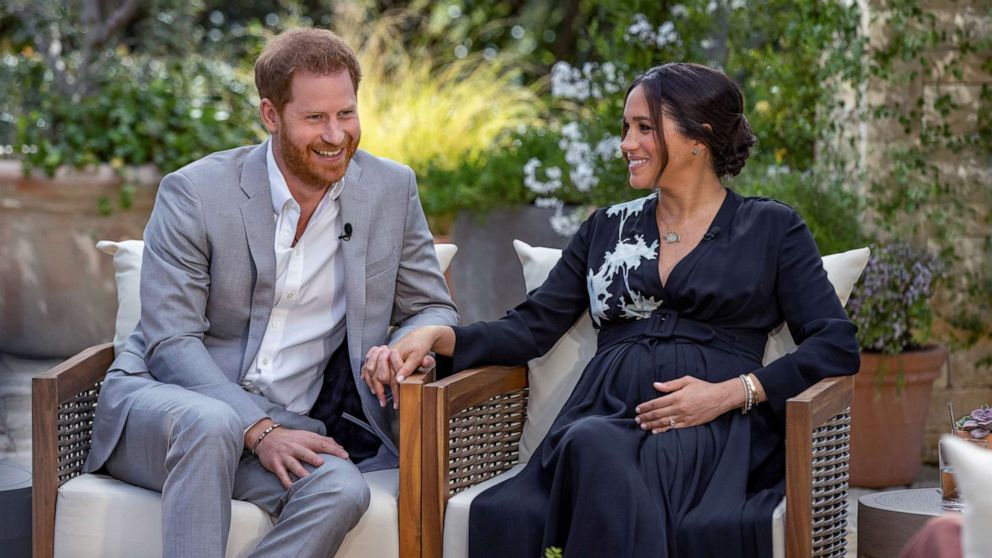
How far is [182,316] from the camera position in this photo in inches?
120

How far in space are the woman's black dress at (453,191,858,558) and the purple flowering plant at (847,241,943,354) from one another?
1518mm

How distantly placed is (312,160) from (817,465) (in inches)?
52.9

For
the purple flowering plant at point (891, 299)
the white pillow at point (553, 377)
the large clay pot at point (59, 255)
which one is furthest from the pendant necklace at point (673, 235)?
the large clay pot at point (59, 255)

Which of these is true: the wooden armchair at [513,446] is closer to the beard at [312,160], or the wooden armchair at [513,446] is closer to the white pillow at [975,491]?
the beard at [312,160]

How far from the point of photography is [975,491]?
1.76 meters

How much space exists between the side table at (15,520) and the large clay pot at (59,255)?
3677mm

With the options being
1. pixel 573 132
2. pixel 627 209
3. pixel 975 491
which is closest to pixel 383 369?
pixel 627 209

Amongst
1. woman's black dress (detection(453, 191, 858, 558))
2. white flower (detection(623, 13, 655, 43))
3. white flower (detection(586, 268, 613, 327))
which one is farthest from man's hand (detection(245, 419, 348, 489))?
white flower (detection(623, 13, 655, 43))

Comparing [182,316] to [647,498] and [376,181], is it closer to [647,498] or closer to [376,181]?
[376,181]

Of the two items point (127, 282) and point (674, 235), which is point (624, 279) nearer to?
point (674, 235)

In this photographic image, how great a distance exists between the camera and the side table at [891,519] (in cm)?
273

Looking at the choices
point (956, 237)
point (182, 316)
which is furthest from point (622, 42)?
point (182, 316)

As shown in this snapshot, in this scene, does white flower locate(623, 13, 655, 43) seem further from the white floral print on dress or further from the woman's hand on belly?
the woman's hand on belly

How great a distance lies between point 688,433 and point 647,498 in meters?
0.24
